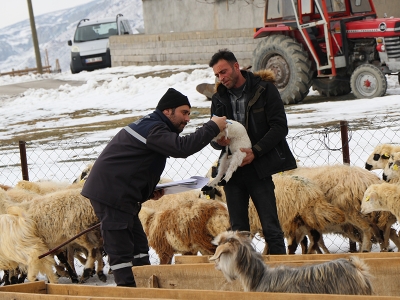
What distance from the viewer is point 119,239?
5.58 meters

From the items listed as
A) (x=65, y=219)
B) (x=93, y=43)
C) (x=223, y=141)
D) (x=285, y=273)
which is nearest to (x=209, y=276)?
(x=285, y=273)

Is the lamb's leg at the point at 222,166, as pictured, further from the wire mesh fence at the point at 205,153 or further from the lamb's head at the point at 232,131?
the wire mesh fence at the point at 205,153

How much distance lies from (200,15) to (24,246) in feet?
70.9

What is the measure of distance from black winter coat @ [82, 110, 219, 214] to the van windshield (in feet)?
86.0

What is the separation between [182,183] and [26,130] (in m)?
12.2

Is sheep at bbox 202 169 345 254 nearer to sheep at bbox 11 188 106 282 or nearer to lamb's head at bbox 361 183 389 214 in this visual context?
lamb's head at bbox 361 183 389 214

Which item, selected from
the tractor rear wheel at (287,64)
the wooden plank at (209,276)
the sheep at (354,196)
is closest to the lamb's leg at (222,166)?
the wooden plank at (209,276)

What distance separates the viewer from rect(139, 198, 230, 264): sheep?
7.44 m

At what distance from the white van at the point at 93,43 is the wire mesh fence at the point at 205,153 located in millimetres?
16516

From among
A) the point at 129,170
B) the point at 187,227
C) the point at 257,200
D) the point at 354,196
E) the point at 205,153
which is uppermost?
the point at 129,170

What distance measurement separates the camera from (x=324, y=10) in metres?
15.4

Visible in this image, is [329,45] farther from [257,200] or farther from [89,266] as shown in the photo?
[257,200]

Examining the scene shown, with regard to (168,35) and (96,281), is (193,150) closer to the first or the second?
(96,281)

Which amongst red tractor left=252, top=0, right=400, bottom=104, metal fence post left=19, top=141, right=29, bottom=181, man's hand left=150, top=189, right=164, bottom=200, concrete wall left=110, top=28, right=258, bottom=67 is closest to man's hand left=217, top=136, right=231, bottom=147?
man's hand left=150, top=189, right=164, bottom=200
